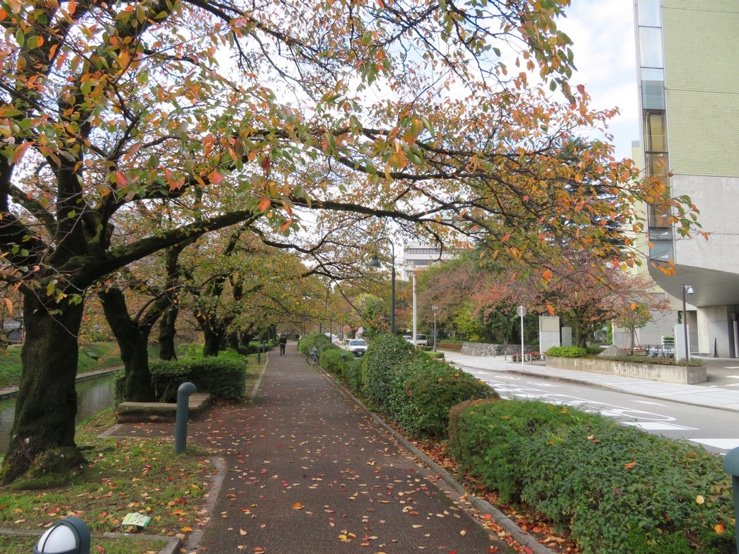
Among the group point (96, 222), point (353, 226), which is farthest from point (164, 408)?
point (353, 226)

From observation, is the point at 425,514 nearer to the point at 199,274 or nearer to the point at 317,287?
the point at 199,274

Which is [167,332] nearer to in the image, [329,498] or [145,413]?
[145,413]

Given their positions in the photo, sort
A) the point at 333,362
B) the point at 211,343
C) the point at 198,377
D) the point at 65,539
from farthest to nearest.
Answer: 1. the point at 333,362
2. the point at 211,343
3. the point at 198,377
4. the point at 65,539

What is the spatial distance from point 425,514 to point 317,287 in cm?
1356

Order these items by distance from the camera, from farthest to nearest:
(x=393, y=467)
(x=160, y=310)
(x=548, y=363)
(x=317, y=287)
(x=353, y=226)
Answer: (x=548, y=363)
(x=317, y=287)
(x=353, y=226)
(x=160, y=310)
(x=393, y=467)

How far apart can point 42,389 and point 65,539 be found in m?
4.53

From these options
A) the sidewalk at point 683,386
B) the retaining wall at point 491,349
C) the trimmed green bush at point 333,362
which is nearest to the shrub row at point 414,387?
the sidewalk at point 683,386

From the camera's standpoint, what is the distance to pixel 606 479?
3.62m

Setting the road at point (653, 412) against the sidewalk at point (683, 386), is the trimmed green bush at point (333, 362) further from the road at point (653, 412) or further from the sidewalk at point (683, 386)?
the sidewalk at point (683, 386)

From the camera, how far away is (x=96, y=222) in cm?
654

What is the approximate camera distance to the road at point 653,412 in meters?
9.59

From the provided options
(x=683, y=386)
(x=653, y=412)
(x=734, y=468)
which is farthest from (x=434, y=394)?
(x=683, y=386)

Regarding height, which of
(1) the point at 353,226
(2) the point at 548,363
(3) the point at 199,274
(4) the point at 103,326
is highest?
(1) the point at 353,226

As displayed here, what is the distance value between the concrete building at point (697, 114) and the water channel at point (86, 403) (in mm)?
22594
